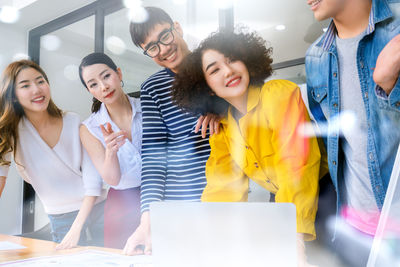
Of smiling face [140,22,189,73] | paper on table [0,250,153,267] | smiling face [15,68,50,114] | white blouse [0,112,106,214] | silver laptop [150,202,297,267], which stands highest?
smiling face [140,22,189,73]

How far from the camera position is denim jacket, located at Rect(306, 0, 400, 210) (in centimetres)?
102

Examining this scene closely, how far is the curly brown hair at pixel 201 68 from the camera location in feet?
4.22

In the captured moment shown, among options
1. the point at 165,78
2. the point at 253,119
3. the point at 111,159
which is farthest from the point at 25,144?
the point at 253,119

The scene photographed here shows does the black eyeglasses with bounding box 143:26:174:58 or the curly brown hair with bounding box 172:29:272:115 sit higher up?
the black eyeglasses with bounding box 143:26:174:58

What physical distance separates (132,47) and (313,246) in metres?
1.15

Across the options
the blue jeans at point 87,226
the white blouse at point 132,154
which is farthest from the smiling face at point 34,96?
the blue jeans at point 87,226

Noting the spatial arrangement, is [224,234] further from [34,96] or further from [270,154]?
[34,96]

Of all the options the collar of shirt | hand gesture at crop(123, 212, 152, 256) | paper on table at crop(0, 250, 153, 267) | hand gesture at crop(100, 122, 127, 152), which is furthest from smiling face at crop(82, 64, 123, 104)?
the collar of shirt

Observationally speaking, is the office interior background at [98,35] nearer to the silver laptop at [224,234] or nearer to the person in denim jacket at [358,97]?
the person in denim jacket at [358,97]

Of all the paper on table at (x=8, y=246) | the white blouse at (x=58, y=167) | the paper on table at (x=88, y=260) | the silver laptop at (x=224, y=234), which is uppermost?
the white blouse at (x=58, y=167)

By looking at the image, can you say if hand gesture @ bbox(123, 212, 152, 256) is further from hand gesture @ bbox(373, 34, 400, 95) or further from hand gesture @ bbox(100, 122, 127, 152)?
hand gesture @ bbox(373, 34, 400, 95)

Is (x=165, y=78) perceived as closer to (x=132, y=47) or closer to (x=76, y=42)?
(x=132, y=47)

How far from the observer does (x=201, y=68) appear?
1.37 meters

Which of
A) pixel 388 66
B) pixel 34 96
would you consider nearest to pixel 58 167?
pixel 34 96
